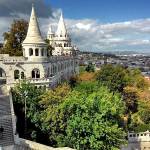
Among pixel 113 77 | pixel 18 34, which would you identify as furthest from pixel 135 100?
pixel 18 34

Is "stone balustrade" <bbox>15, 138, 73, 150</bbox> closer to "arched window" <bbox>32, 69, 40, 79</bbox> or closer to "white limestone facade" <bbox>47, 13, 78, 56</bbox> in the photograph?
"arched window" <bbox>32, 69, 40, 79</bbox>

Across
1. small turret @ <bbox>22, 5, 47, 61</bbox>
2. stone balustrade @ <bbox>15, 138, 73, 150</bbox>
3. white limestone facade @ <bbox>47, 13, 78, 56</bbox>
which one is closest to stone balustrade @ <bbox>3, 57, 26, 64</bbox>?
small turret @ <bbox>22, 5, 47, 61</bbox>

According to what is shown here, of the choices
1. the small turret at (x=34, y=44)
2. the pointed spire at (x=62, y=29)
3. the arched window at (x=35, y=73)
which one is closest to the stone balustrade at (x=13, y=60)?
the small turret at (x=34, y=44)

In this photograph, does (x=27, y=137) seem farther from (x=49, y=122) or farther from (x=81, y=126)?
(x=81, y=126)

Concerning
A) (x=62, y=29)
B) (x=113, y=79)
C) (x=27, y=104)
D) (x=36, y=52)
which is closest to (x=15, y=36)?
(x=36, y=52)

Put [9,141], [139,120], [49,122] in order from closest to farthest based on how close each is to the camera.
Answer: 1. [9,141]
2. [49,122]
3. [139,120]

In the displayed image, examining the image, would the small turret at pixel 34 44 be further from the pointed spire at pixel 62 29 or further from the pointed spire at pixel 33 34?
the pointed spire at pixel 62 29

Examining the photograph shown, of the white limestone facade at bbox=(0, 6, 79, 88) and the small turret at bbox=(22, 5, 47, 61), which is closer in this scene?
the white limestone facade at bbox=(0, 6, 79, 88)
